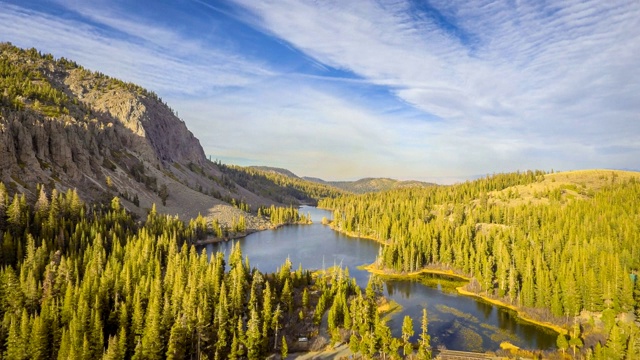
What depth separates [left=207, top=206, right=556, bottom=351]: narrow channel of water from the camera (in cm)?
7092

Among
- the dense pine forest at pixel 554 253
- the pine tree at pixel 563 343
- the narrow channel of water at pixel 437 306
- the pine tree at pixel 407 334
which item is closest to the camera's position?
the pine tree at pixel 407 334

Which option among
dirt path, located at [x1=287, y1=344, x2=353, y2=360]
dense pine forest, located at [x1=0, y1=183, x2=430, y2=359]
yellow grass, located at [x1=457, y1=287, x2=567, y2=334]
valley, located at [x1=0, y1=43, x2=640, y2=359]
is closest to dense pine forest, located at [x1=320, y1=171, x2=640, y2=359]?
valley, located at [x1=0, y1=43, x2=640, y2=359]

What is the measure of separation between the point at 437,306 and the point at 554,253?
3716 centimetres

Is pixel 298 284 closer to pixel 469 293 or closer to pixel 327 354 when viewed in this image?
pixel 327 354

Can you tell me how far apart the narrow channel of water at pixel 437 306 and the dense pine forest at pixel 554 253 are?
6486mm

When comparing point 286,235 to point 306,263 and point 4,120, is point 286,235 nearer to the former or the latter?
point 306,263

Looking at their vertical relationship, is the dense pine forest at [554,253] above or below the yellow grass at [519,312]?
above

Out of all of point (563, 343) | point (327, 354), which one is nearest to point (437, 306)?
point (563, 343)

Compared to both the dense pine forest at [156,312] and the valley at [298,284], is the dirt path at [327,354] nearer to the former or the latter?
the valley at [298,284]

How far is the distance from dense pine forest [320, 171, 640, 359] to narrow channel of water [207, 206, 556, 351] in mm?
6486

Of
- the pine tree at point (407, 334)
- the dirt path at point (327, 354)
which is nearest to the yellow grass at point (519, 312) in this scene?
the pine tree at point (407, 334)

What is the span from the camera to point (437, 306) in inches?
3541

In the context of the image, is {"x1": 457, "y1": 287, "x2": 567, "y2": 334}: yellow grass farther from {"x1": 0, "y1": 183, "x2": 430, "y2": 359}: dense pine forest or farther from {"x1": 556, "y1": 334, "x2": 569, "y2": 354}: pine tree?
{"x1": 0, "y1": 183, "x2": 430, "y2": 359}: dense pine forest

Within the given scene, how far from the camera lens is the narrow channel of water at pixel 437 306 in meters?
70.9
